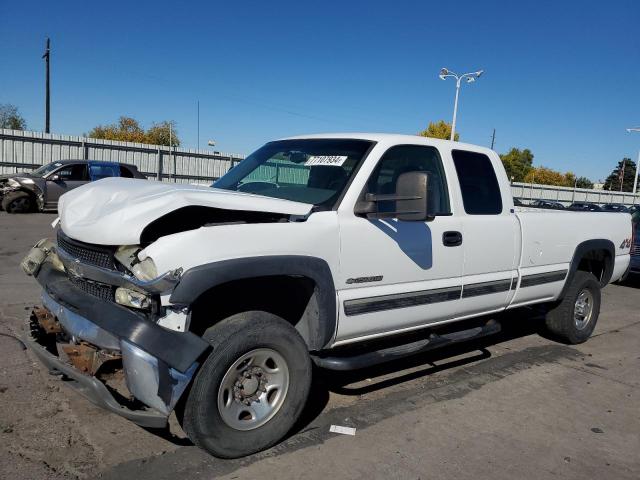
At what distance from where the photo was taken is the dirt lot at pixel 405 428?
3.22 metres

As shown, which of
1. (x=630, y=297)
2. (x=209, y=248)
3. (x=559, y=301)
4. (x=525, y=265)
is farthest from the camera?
(x=630, y=297)

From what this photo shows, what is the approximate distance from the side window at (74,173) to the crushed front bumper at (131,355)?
14476mm

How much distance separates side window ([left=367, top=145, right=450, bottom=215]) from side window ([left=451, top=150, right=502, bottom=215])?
0.71 ft

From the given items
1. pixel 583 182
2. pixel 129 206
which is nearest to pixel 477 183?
pixel 129 206

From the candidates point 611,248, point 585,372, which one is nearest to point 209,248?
point 585,372

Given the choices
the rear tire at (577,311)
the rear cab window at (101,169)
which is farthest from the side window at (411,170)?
the rear cab window at (101,169)

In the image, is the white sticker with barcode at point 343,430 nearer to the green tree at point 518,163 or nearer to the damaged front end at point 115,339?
the damaged front end at point 115,339

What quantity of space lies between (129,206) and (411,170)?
7.43ft

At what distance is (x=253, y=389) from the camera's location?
10.8 feet

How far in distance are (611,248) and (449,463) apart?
4.09 metres

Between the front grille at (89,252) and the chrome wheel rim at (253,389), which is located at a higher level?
the front grille at (89,252)

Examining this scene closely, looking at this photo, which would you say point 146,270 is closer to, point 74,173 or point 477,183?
point 477,183

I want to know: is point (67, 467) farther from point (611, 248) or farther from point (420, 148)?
point (611, 248)

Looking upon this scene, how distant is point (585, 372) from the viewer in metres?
5.41
